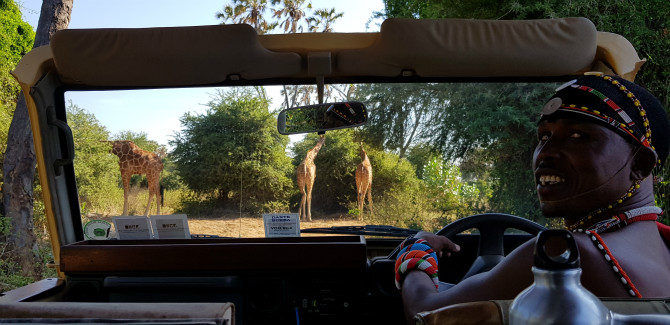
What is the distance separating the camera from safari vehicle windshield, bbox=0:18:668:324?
2.46 metres

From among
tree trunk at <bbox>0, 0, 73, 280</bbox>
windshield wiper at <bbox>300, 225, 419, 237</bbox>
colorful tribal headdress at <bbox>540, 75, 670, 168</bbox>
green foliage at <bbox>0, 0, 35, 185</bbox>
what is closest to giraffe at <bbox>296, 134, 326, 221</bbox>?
windshield wiper at <bbox>300, 225, 419, 237</bbox>

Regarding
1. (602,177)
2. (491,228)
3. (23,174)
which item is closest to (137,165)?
(491,228)

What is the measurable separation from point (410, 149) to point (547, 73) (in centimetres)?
105

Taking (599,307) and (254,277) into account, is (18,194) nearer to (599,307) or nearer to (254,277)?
(254,277)

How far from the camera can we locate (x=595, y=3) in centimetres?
902

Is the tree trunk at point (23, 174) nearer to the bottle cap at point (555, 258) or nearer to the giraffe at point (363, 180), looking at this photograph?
the giraffe at point (363, 180)

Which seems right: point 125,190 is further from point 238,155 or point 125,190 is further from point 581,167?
point 581,167

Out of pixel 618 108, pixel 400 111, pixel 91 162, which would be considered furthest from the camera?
pixel 91 162

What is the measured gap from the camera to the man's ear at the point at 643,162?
159cm

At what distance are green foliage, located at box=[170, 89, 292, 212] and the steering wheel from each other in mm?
1078

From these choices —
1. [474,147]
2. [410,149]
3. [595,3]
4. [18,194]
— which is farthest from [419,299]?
[18,194]

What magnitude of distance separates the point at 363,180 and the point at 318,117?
69cm

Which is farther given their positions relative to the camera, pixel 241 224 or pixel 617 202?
pixel 241 224

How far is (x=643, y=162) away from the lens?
63.4 inches
